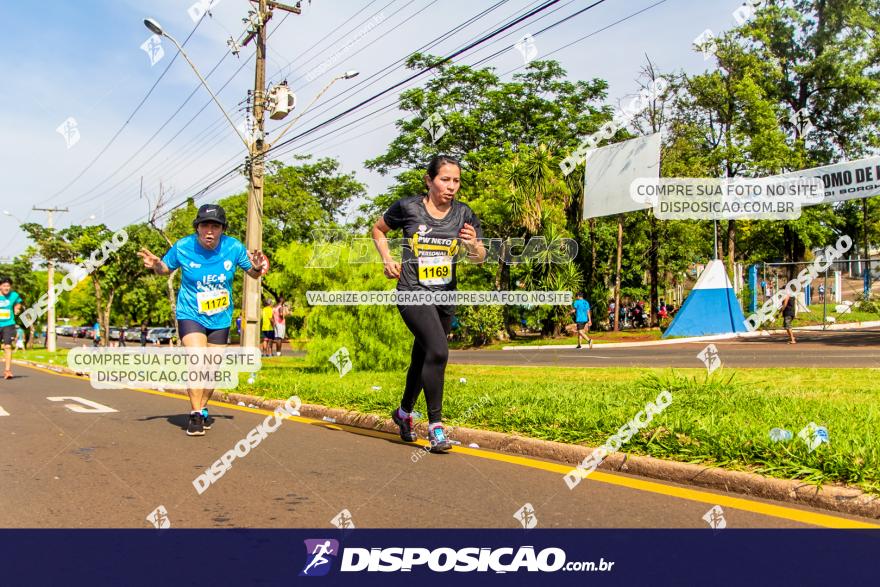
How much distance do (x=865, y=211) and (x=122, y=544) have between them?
4749 cm

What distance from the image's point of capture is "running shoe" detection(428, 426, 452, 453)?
17.8 ft

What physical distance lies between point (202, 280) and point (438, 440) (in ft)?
9.61

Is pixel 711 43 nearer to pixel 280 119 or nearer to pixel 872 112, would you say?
pixel 872 112

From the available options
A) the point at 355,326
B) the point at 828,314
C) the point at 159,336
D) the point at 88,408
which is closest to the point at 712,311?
the point at 828,314

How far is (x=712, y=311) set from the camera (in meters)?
25.2

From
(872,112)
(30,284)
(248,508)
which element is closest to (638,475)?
(248,508)

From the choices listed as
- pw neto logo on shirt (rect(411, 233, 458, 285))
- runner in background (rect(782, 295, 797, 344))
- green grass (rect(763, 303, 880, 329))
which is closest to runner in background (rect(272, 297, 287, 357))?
runner in background (rect(782, 295, 797, 344))

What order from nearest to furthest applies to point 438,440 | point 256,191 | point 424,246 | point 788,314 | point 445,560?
point 445,560 → point 438,440 → point 424,246 → point 256,191 → point 788,314

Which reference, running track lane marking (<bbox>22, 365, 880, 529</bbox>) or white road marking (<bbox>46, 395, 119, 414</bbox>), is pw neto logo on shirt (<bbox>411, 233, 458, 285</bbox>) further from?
white road marking (<bbox>46, 395, 119, 414</bbox>)

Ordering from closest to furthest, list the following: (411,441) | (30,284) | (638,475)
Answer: (638,475) < (411,441) < (30,284)

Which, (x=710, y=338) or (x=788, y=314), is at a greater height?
(x=788, y=314)

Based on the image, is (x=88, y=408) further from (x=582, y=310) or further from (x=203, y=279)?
(x=582, y=310)

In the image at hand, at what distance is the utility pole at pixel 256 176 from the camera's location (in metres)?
15.0

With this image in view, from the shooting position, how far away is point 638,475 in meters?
4.65
